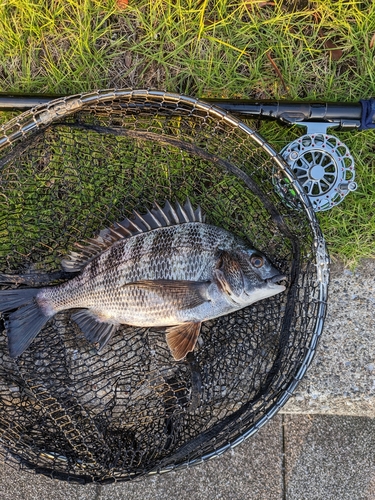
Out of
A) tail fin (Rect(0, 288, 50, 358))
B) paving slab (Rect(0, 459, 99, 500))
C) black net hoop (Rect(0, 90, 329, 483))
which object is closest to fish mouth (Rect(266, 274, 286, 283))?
black net hoop (Rect(0, 90, 329, 483))

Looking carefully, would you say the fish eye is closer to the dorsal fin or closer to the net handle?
the dorsal fin

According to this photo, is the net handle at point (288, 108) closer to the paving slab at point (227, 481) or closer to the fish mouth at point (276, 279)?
the fish mouth at point (276, 279)

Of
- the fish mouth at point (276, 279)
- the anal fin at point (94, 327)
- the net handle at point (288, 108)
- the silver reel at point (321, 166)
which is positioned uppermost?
the net handle at point (288, 108)

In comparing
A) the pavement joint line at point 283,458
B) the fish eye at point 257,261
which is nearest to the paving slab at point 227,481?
the pavement joint line at point 283,458

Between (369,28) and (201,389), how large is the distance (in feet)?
7.72

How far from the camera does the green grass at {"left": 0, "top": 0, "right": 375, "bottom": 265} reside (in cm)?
261

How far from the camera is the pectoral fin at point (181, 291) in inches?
88.8

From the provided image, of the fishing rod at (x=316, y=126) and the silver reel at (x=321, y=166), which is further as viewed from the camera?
the silver reel at (x=321, y=166)

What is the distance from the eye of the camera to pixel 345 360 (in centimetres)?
264

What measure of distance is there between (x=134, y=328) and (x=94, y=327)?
0.85 ft

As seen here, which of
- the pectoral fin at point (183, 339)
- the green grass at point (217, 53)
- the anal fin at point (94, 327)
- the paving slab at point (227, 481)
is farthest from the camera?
the paving slab at point (227, 481)

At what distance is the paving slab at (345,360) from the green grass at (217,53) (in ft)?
0.77

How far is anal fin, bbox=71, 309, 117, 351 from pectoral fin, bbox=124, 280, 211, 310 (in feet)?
1.23

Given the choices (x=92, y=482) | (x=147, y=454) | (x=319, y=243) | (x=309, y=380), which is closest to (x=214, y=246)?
(x=319, y=243)
